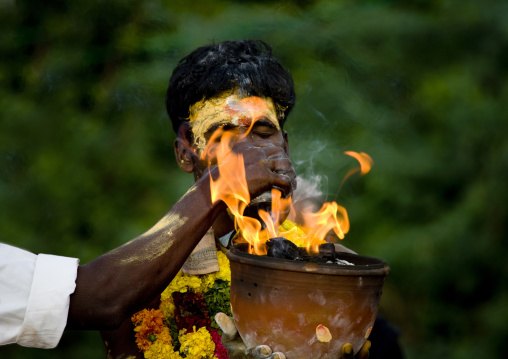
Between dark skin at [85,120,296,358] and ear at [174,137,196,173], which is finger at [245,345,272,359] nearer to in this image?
dark skin at [85,120,296,358]

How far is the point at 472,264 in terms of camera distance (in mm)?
7695

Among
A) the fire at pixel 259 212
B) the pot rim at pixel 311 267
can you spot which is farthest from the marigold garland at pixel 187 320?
the pot rim at pixel 311 267

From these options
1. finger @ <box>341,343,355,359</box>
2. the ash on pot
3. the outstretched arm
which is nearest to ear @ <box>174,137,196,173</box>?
the outstretched arm

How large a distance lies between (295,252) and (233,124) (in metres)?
0.89

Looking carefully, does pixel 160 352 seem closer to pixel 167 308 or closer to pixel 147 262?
pixel 167 308

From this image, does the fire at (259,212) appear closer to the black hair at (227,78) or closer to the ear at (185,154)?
the ear at (185,154)

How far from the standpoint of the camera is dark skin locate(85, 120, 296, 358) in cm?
189

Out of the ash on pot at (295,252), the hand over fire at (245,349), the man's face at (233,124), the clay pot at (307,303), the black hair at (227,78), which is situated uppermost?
the black hair at (227,78)

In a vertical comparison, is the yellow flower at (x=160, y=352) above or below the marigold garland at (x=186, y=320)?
below

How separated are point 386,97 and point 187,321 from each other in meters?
5.37

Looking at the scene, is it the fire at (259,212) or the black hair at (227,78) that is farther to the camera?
the black hair at (227,78)

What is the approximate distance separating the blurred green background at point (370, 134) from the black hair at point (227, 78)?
156 inches

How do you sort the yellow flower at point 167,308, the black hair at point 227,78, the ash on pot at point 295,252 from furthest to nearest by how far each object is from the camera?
the black hair at point 227,78 → the yellow flower at point 167,308 → the ash on pot at point 295,252

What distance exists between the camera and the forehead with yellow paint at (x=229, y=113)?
272cm
